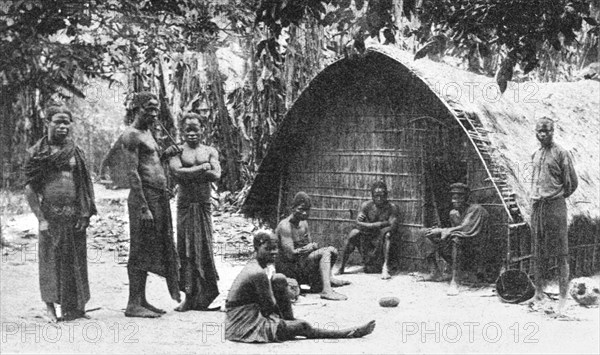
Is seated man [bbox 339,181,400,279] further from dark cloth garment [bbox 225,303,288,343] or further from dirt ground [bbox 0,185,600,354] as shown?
dark cloth garment [bbox 225,303,288,343]

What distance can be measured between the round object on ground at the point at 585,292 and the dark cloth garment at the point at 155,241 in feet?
11.6

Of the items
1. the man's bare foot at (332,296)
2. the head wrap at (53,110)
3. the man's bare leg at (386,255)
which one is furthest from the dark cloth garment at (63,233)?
the man's bare leg at (386,255)

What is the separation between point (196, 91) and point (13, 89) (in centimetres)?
248

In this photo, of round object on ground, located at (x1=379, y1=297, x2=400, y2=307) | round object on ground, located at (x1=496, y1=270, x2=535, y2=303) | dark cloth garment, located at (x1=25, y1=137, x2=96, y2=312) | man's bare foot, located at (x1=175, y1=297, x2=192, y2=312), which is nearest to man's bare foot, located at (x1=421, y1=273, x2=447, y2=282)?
round object on ground, located at (x1=496, y1=270, x2=535, y2=303)

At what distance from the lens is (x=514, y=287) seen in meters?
7.50

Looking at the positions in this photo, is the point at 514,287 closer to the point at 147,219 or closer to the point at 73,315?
the point at 147,219

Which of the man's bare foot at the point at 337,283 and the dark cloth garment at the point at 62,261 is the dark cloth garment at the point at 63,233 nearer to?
the dark cloth garment at the point at 62,261

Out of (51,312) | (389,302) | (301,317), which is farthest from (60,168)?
(389,302)

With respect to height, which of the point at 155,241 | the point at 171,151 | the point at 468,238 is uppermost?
the point at 171,151

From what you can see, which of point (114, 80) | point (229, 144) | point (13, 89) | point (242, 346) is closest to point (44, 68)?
point (13, 89)

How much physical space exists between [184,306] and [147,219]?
34.5 inches

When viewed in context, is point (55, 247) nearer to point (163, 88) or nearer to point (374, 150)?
point (163, 88)

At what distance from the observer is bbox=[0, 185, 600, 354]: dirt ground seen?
575 cm

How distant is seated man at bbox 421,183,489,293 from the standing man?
9.66 feet
